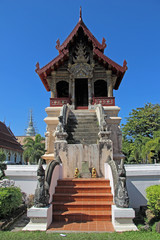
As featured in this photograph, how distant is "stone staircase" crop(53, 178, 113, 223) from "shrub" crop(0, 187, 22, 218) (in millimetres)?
1075

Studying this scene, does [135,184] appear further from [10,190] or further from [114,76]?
[114,76]

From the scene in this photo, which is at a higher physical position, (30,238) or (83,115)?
(83,115)

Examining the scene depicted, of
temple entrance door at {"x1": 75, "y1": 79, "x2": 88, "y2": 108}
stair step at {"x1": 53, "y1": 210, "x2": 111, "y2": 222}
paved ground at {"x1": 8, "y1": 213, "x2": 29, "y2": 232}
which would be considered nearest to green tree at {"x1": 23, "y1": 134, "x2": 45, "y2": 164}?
temple entrance door at {"x1": 75, "y1": 79, "x2": 88, "y2": 108}

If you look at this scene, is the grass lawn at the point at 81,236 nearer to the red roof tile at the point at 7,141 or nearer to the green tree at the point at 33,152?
the green tree at the point at 33,152

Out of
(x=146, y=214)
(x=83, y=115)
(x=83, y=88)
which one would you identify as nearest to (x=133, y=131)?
(x=83, y=88)

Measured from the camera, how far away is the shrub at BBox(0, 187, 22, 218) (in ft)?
17.1

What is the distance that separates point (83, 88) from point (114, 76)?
12.5 feet

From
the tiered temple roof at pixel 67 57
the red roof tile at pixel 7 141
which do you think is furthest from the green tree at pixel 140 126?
the red roof tile at pixel 7 141

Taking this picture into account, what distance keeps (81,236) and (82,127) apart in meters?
6.62

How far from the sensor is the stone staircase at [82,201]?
17.5 ft

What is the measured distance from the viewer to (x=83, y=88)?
56.2ft

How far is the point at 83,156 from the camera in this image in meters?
7.84

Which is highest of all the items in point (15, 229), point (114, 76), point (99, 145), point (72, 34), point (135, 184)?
point (72, 34)

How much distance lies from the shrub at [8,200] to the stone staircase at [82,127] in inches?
153
